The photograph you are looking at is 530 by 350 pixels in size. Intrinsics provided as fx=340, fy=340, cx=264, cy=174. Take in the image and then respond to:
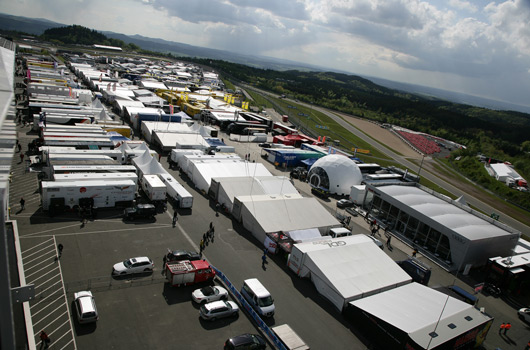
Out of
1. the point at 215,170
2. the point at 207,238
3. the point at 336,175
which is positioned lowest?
the point at 207,238

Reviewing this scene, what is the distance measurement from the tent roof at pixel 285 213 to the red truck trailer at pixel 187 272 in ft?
21.6

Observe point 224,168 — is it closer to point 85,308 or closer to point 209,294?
point 209,294

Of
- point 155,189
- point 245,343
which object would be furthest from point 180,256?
point 155,189

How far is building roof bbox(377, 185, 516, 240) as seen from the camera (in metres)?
27.9

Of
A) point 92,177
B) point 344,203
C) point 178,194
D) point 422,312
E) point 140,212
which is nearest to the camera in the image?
point 422,312

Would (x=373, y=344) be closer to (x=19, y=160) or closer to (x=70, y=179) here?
(x=70, y=179)

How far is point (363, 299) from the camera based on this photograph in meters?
19.3

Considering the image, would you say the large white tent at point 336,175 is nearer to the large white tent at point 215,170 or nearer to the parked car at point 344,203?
the parked car at point 344,203

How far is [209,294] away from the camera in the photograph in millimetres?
18312

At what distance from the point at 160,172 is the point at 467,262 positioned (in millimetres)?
27986

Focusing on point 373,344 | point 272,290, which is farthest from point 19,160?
point 373,344

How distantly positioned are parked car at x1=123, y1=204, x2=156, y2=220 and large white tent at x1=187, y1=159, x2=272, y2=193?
7.45 metres

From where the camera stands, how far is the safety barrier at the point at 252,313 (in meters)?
16.1

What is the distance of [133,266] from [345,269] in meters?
12.7
